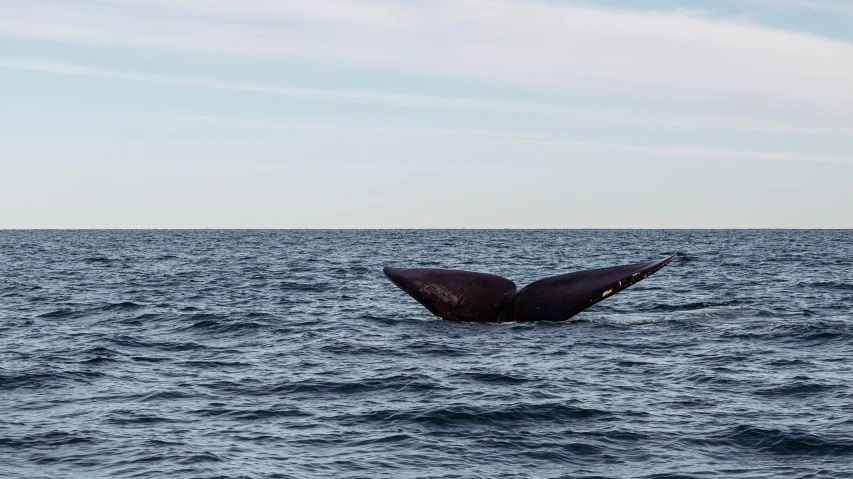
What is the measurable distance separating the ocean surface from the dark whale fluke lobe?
1.16ft

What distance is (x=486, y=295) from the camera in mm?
17984

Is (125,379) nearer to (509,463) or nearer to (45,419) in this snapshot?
(45,419)

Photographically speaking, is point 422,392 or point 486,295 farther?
point 486,295

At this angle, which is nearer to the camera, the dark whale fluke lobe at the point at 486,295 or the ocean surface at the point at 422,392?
the ocean surface at the point at 422,392

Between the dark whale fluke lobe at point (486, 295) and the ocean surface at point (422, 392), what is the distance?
355 mm

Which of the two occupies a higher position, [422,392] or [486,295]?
[486,295]

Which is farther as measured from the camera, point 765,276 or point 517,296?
point 765,276

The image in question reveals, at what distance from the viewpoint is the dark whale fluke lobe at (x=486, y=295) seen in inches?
677

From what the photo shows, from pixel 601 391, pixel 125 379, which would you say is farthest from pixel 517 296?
pixel 125 379

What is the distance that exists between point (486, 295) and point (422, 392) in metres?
5.57

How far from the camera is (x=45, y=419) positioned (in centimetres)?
1109

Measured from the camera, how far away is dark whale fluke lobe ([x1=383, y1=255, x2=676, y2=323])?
17203 mm

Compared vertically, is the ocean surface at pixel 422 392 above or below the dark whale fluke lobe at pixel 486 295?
below

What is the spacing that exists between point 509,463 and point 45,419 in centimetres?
→ 549
